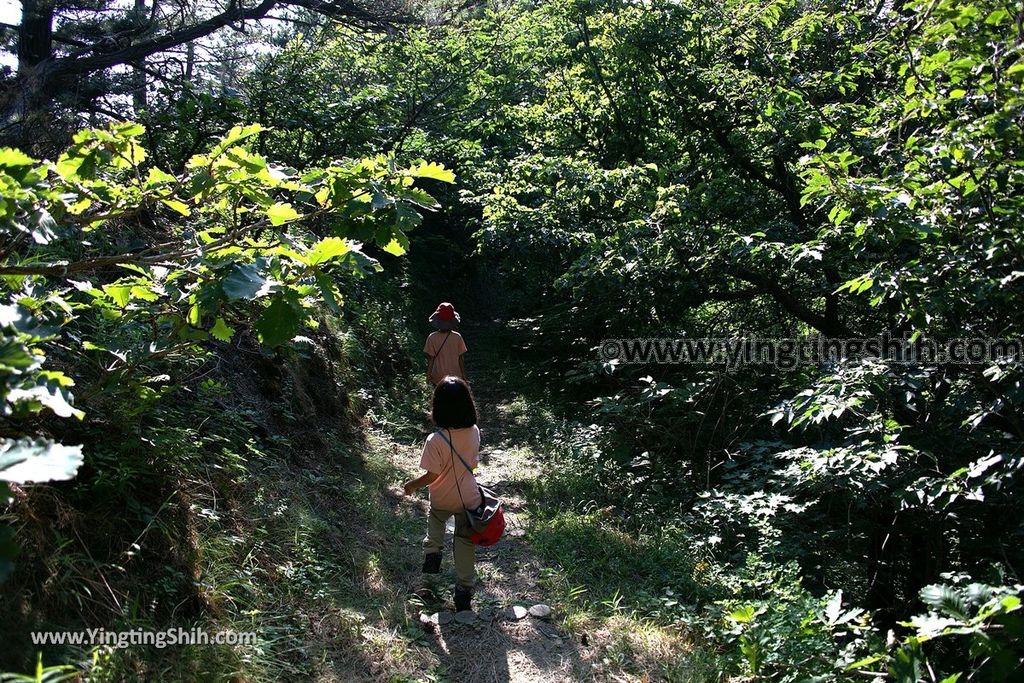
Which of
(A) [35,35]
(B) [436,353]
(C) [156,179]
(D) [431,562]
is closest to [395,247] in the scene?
(C) [156,179]

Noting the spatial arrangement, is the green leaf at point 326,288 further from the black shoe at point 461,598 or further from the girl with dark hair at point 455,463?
the black shoe at point 461,598

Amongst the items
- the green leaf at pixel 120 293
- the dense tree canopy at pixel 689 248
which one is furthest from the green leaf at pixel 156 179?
the green leaf at pixel 120 293

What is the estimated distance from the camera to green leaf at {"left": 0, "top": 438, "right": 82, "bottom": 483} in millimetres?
1565

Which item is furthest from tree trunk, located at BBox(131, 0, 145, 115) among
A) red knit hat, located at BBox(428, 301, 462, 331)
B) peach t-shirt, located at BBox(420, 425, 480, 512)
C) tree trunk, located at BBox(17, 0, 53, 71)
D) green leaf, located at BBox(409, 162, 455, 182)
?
green leaf, located at BBox(409, 162, 455, 182)

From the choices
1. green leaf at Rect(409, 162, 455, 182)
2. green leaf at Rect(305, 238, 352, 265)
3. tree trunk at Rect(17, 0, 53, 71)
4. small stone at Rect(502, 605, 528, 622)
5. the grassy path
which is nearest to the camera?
green leaf at Rect(305, 238, 352, 265)

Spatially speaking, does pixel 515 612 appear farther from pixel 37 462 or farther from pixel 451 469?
pixel 37 462

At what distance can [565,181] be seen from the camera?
33.4 feet

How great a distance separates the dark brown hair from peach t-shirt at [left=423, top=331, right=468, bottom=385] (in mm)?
3487

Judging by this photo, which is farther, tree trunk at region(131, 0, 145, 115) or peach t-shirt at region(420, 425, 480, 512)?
tree trunk at region(131, 0, 145, 115)

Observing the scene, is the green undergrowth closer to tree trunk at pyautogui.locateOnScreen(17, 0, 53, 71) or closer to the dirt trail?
the dirt trail

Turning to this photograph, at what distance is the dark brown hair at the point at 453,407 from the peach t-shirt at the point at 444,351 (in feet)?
11.4

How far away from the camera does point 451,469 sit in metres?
4.42

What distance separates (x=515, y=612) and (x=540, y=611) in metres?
0.17

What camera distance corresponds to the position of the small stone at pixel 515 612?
182 inches
